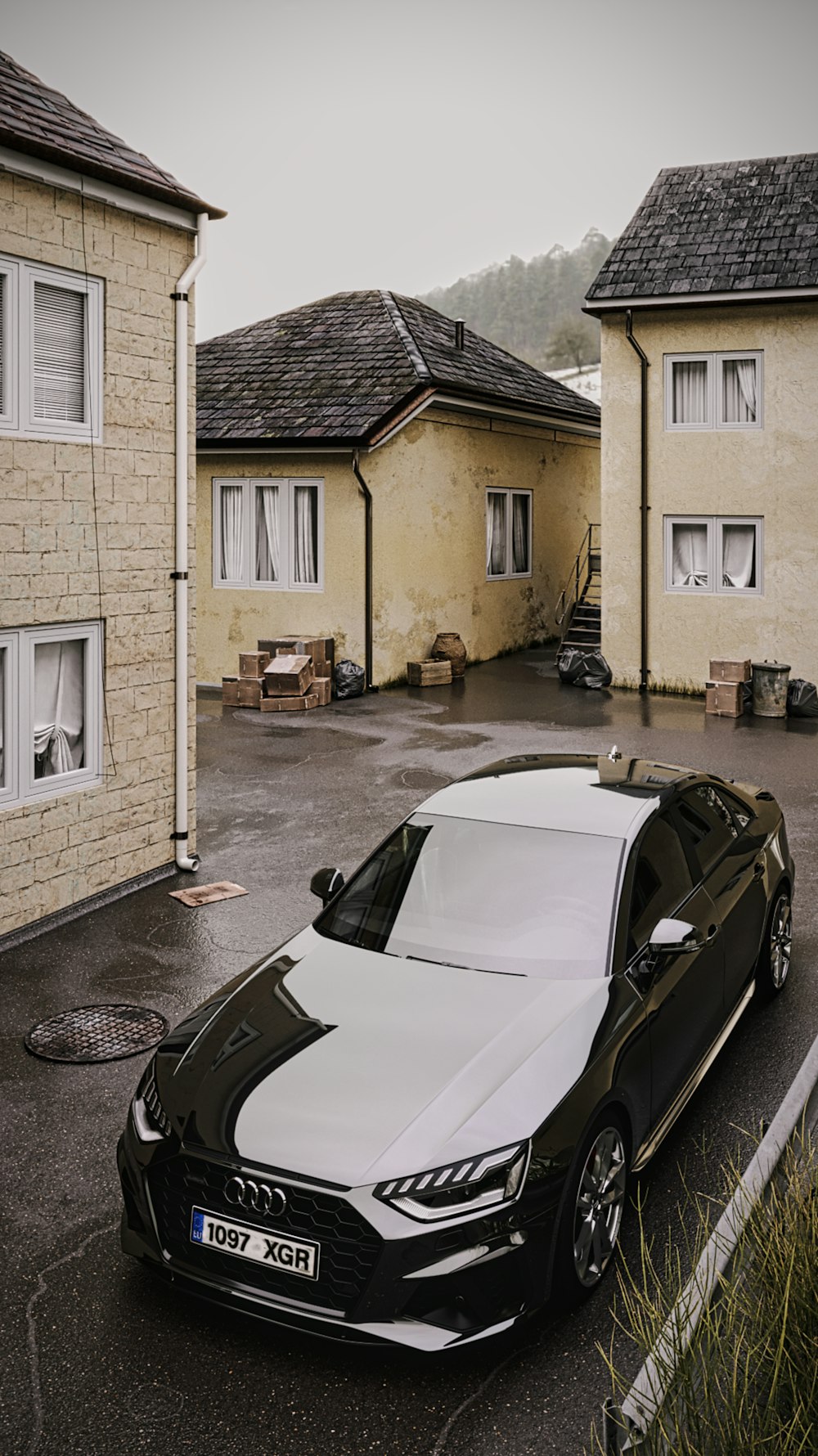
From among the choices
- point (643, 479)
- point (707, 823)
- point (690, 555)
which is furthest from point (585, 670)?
point (707, 823)

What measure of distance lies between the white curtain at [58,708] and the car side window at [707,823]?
186 inches

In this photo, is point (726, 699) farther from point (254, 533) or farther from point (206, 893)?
point (206, 893)

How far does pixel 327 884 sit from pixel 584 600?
815 inches

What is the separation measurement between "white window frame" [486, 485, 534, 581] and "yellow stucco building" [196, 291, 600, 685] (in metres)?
0.06

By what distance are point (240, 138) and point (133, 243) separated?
13119 cm

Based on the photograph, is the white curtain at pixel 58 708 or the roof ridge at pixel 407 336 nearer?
the white curtain at pixel 58 708

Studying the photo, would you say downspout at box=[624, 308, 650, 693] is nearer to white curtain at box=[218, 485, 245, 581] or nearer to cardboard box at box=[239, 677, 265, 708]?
cardboard box at box=[239, 677, 265, 708]

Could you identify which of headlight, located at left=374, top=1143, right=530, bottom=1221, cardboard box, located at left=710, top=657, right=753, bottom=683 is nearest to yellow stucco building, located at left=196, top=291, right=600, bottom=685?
cardboard box, located at left=710, top=657, right=753, bottom=683

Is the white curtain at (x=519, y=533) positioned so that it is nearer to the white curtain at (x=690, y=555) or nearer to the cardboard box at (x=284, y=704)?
the white curtain at (x=690, y=555)

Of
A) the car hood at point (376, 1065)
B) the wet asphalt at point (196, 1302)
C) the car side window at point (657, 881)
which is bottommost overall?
the wet asphalt at point (196, 1302)

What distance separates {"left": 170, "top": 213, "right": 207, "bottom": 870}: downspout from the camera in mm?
9797

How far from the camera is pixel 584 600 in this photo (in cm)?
2617

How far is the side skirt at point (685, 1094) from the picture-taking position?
16.1ft

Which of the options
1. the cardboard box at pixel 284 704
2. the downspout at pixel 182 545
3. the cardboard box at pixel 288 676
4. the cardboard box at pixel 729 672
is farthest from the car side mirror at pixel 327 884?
the cardboard box at pixel 729 672
